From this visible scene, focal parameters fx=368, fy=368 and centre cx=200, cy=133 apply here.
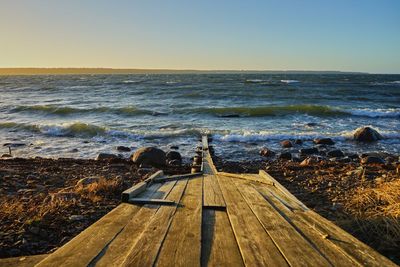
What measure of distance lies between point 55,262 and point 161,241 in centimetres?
87

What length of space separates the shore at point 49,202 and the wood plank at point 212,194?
4.89 ft

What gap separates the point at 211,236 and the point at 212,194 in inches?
72.9

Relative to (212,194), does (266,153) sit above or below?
below

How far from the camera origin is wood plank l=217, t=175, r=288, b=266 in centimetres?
290

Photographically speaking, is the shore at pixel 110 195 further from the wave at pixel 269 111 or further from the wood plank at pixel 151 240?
the wave at pixel 269 111

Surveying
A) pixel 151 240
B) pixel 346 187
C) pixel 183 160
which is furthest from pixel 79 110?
pixel 151 240

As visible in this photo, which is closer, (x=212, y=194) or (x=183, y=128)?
(x=212, y=194)

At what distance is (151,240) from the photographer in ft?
10.6

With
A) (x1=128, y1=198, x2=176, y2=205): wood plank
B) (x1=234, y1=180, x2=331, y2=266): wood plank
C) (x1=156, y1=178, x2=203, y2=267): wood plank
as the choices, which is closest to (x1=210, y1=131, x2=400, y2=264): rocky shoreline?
(x1=234, y1=180, x2=331, y2=266): wood plank

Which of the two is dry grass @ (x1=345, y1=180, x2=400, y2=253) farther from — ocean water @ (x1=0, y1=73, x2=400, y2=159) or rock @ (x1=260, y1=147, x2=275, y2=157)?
ocean water @ (x1=0, y1=73, x2=400, y2=159)

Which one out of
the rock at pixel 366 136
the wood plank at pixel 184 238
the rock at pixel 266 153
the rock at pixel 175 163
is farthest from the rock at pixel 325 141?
the wood plank at pixel 184 238

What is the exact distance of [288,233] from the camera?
11.7ft

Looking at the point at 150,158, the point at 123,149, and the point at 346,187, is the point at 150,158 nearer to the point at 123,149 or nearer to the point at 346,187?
the point at 123,149

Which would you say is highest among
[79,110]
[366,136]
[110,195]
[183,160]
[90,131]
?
[110,195]
